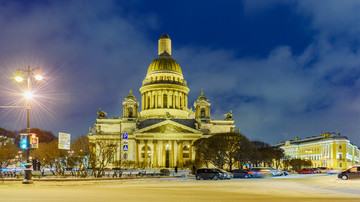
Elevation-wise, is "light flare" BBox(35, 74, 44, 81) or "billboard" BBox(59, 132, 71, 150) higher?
"light flare" BBox(35, 74, 44, 81)

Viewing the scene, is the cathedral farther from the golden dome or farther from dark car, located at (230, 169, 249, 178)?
dark car, located at (230, 169, 249, 178)

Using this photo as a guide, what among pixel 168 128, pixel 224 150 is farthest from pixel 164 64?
pixel 224 150

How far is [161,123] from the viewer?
345 feet

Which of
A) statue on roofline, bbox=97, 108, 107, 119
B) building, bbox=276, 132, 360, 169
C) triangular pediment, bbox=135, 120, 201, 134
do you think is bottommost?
building, bbox=276, 132, 360, 169

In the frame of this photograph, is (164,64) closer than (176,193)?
No

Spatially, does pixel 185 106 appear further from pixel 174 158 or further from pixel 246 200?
pixel 246 200

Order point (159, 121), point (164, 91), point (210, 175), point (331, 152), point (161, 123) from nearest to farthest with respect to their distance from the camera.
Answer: point (210, 175) < point (161, 123) < point (159, 121) < point (164, 91) < point (331, 152)

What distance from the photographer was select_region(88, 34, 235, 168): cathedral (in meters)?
105

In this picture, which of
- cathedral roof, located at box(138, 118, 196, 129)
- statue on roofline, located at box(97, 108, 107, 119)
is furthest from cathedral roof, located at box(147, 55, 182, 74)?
statue on roofline, located at box(97, 108, 107, 119)

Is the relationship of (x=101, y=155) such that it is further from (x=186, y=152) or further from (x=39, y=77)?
(x=186, y=152)

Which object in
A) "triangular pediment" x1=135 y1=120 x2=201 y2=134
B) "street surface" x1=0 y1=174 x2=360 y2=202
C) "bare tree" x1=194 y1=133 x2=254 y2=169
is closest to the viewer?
"street surface" x1=0 y1=174 x2=360 y2=202

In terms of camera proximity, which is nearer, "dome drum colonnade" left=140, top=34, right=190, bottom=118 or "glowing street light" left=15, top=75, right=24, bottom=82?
"glowing street light" left=15, top=75, right=24, bottom=82

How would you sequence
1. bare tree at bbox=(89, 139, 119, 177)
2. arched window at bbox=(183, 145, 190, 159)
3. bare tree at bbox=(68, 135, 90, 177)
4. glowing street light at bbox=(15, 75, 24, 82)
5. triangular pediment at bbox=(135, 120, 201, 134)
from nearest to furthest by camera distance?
1. glowing street light at bbox=(15, 75, 24, 82)
2. bare tree at bbox=(89, 139, 119, 177)
3. bare tree at bbox=(68, 135, 90, 177)
4. triangular pediment at bbox=(135, 120, 201, 134)
5. arched window at bbox=(183, 145, 190, 159)

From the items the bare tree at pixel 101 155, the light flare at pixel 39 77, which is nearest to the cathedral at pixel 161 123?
the bare tree at pixel 101 155
